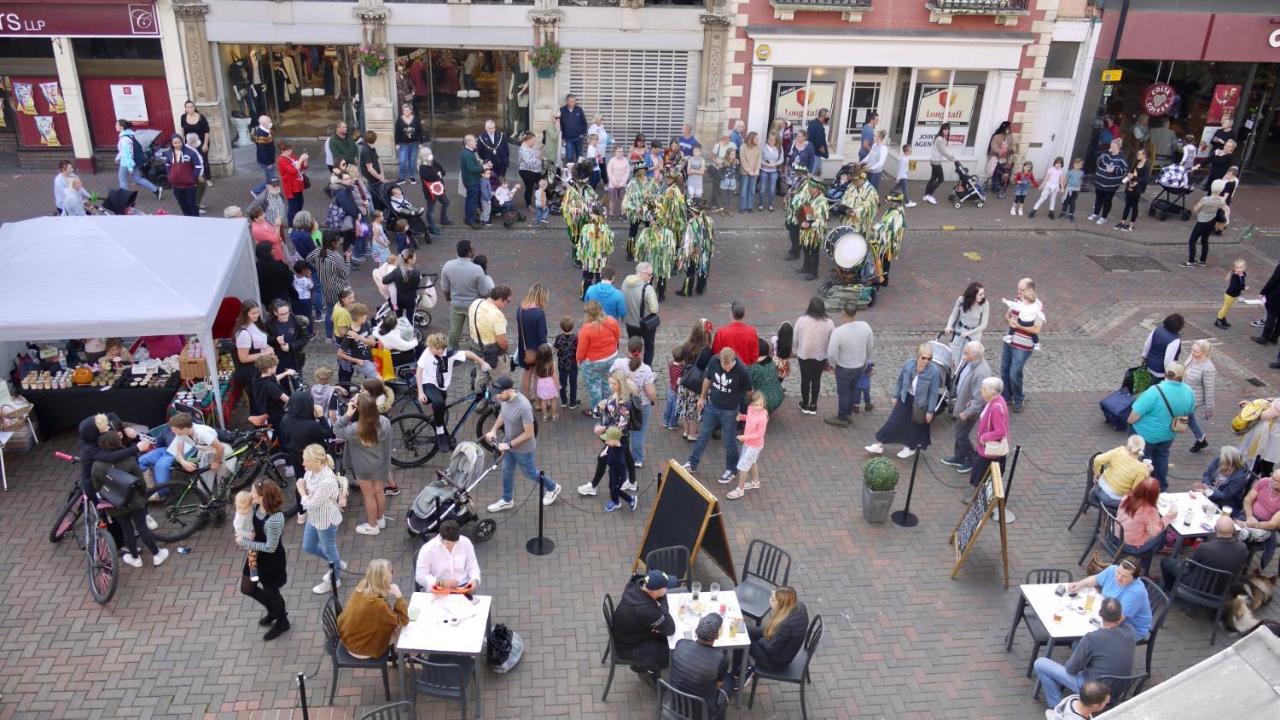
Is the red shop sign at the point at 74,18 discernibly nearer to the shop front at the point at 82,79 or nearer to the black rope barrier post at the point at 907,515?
the shop front at the point at 82,79

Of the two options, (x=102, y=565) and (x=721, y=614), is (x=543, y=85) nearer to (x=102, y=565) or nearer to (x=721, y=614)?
(x=102, y=565)

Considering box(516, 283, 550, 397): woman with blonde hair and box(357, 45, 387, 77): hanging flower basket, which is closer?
box(516, 283, 550, 397): woman with blonde hair

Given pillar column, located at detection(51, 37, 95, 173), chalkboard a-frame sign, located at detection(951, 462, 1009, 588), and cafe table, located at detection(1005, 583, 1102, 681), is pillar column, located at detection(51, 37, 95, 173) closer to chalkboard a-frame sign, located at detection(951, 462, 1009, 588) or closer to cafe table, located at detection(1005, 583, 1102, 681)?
chalkboard a-frame sign, located at detection(951, 462, 1009, 588)

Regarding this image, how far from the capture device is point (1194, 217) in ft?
71.2

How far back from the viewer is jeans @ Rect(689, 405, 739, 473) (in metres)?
11.4

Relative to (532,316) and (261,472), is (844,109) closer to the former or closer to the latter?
(532,316)

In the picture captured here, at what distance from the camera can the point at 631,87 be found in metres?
22.6

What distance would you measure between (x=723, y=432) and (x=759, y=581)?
8.00 feet

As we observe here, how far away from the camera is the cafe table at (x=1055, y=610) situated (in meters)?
8.61

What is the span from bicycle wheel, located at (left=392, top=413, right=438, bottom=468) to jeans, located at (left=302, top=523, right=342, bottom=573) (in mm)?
2150

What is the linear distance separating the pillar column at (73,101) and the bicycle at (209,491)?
12757 mm

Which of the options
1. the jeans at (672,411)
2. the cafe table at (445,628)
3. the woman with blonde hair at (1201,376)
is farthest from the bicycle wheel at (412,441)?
the woman with blonde hair at (1201,376)

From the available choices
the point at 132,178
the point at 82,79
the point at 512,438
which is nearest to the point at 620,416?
the point at 512,438

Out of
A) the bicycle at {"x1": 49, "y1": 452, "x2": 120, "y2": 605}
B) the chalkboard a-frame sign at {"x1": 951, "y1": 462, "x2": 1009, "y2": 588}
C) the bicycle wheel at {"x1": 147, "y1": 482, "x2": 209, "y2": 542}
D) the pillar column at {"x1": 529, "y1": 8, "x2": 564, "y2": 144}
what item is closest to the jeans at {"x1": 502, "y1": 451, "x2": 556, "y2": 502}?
the bicycle wheel at {"x1": 147, "y1": 482, "x2": 209, "y2": 542}
